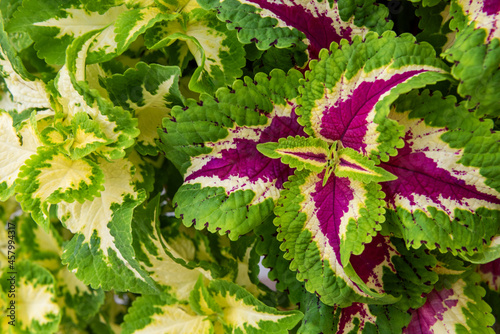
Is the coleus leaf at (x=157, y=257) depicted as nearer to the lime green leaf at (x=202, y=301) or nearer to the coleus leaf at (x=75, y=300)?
the lime green leaf at (x=202, y=301)

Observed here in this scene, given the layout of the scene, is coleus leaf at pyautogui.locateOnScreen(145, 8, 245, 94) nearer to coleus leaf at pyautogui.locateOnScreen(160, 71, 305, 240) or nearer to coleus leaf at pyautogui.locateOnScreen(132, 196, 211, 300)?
coleus leaf at pyautogui.locateOnScreen(160, 71, 305, 240)

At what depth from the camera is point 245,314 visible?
2.38ft

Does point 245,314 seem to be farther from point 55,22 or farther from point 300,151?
point 55,22

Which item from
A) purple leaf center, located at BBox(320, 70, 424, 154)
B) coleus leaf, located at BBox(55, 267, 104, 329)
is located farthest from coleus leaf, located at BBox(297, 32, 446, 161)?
coleus leaf, located at BBox(55, 267, 104, 329)

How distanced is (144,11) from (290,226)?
1.22 feet

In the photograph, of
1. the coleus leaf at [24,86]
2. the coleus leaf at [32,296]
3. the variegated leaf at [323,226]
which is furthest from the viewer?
the coleus leaf at [32,296]

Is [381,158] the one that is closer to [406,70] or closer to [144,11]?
[406,70]

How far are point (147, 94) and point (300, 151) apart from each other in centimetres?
25

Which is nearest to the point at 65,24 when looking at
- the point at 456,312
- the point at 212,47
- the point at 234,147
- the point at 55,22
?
the point at 55,22

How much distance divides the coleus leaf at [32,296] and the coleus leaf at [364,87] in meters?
0.68

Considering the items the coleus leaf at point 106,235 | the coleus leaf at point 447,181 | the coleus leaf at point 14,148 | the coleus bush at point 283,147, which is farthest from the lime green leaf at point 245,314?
the coleus leaf at point 14,148

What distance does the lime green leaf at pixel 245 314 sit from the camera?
67 cm

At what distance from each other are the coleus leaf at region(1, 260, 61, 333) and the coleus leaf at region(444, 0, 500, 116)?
33.9 inches

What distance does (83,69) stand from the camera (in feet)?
2.11
